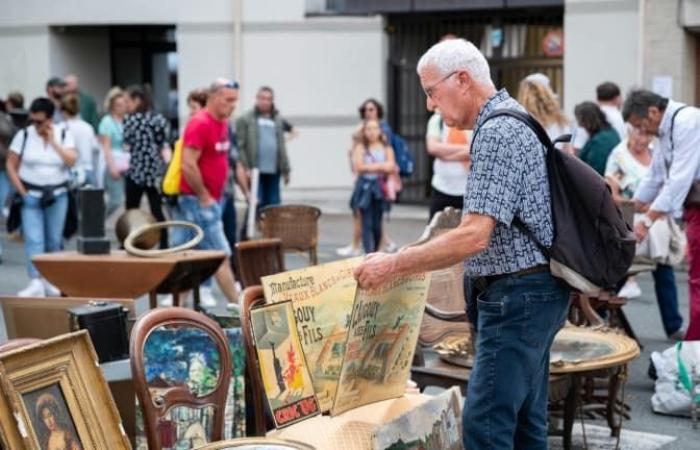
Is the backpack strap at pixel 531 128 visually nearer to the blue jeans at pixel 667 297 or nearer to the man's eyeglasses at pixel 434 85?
the man's eyeglasses at pixel 434 85

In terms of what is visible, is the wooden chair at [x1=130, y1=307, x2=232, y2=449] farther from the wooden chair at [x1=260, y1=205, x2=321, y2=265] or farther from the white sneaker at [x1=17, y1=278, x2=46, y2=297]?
the white sneaker at [x1=17, y1=278, x2=46, y2=297]

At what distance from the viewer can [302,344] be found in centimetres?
491

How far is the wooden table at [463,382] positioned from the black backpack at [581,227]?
4.31 feet

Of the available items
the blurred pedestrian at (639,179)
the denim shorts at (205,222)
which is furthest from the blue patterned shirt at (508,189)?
the denim shorts at (205,222)

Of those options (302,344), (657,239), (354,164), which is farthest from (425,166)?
(302,344)

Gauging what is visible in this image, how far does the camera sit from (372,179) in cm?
1352

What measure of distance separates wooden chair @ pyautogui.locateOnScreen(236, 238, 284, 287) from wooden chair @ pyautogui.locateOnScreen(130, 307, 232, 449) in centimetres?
235

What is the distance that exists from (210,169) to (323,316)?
509 centimetres

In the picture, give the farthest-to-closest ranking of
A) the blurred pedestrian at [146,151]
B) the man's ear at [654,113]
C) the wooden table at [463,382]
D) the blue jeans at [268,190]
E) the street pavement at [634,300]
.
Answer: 1. the blue jeans at [268,190]
2. the blurred pedestrian at [146,151]
3. the man's ear at [654,113]
4. the street pavement at [634,300]
5. the wooden table at [463,382]

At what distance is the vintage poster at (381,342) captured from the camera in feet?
15.5

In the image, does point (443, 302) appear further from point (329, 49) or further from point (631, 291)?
point (329, 49)

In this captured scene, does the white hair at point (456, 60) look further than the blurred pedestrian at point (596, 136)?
No

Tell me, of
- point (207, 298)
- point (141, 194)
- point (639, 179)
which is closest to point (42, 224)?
point (207, 298)

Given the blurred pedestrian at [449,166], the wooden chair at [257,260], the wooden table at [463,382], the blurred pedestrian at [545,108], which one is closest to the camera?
the wooden table at [463,382]
